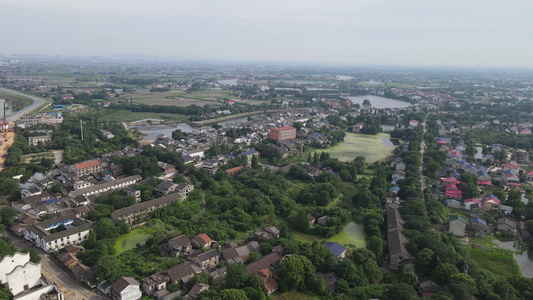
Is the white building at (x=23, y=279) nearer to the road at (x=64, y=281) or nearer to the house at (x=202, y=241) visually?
the road at (x=64, y=281)

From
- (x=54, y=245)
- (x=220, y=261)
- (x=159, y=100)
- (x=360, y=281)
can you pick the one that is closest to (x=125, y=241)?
(x=54, y=245)

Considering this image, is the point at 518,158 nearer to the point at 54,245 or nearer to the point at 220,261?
the point at 220,261

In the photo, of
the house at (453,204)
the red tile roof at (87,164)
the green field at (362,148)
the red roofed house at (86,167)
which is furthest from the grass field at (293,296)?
the green field at (362,148)

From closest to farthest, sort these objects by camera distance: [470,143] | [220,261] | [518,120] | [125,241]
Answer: [220,261]
[125,241]
[470,143]
[518,120]

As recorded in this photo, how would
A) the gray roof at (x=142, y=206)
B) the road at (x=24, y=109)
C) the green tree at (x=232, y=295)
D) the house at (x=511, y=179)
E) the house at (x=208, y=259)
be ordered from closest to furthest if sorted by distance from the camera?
the green tree at (x=232, y=295) → the house at (x=208, y=259) → the gray roof at (x=142, y=206) → the house at (x=511, y=179) → the road at (x=24, y=109)

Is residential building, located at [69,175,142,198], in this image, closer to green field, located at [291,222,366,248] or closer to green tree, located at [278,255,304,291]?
green field, located at [291,222,366,248]

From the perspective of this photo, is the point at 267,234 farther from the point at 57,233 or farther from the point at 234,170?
the point at 234,170

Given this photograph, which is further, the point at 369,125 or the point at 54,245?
the point at 369,125

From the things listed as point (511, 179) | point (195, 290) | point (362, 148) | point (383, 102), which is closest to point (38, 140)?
point (195, 290)
